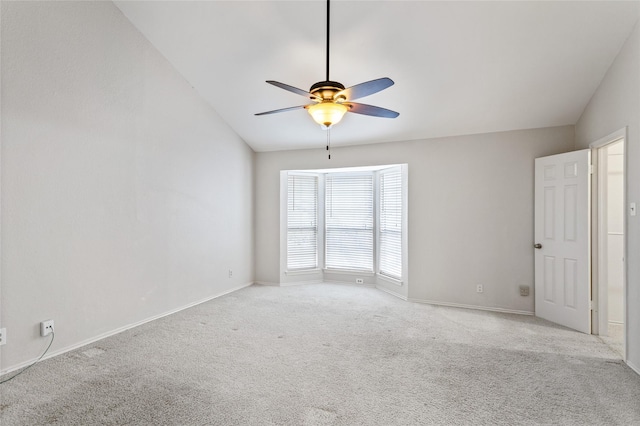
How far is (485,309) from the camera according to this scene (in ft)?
14.8

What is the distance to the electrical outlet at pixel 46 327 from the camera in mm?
2879

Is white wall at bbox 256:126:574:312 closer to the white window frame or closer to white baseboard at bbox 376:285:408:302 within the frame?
white baseboard at bbox 376:285:408:302

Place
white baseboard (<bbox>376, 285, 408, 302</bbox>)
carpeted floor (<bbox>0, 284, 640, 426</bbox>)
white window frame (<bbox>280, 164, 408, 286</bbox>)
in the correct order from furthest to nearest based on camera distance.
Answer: white window frame (<bbox>280, 164, 408, 286</bbox>) < white baseboard (<bbox>376, 285, 408, 302</bbox>) < carpeted floor (<bbox>0, 284, 640, 426</bbox>)

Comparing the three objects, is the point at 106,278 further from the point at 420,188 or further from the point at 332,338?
the point at 420,188

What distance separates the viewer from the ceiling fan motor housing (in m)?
2.38

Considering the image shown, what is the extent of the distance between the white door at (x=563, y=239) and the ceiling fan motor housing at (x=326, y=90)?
10.0 feet

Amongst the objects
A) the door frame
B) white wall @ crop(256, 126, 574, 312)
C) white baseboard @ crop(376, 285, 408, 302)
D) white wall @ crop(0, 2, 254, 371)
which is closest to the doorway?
the door frame

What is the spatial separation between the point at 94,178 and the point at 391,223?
4.13 metres

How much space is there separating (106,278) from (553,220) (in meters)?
5.13

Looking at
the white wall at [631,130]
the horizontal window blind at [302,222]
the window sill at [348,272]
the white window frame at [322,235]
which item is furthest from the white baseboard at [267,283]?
the white wall at [631,130]

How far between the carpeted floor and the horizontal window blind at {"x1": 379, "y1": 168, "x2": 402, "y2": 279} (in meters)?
1.44

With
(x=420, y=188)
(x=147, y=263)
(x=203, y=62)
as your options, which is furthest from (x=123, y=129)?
(x=420, y=188)

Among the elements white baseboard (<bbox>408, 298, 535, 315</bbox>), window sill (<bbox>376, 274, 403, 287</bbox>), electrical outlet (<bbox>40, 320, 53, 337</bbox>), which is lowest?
white baseboard (<bbox>408, 298, 535, 315</bbox>)

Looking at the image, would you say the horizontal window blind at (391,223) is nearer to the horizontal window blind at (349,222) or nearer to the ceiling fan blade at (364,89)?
the horizontal window blind at (349,222)
